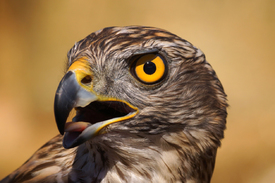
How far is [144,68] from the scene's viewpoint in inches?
54.2

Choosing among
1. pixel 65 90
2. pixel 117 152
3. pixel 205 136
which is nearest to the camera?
pixel 65 90

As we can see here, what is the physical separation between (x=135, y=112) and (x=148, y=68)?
229 millimetres

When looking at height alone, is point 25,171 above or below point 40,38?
below

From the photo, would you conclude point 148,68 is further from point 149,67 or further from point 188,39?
point 188,39

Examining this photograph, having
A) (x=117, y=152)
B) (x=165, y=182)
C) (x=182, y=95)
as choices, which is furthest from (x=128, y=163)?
(x=182, y=95)

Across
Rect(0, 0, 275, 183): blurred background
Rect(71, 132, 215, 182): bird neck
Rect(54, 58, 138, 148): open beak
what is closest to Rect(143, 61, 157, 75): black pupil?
Rect(54, 58, 138, 148): open beak

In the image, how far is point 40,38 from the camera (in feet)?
16.5

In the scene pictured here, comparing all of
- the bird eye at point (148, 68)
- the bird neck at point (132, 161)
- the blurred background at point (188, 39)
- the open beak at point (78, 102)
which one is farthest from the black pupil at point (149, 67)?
the blurred background at point (188, 39)

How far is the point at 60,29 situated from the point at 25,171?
145 inches

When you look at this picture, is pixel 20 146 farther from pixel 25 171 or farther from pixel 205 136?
pixel 205 136

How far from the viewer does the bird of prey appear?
4.28 ft

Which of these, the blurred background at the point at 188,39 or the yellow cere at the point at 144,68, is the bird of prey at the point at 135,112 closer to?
the yellow cere at the point at 144,68

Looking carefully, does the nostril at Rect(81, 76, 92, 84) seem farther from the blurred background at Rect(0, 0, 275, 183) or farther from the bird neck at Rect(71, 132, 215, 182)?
the blurred background at Rect(0, 0, 275, 183)

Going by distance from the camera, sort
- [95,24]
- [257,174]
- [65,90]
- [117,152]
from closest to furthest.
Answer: [65,90], [117,152], [257,174], [95,24]
